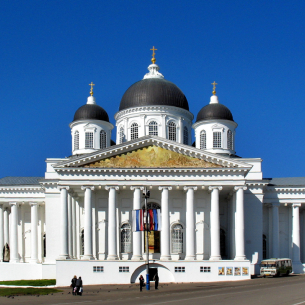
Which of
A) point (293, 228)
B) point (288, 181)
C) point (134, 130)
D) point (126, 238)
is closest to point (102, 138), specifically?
point (134, 130)

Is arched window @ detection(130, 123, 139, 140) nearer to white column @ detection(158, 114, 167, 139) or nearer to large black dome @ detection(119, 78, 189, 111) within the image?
large black dome @ detection(119, 78, 189, 111)

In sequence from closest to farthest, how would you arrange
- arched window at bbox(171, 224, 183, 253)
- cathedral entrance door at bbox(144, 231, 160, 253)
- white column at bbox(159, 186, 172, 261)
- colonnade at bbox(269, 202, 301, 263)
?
white column at bbox(159, 186, 172, 261) < cathedral entrance door at bbox(144, 231, 160, 253) < arched window at bbox(171, 224, 183, 253) < colonnade at bbox(269, 202, 301, 263)

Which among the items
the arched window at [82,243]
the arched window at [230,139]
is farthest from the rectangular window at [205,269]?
the arched window at [230,139]

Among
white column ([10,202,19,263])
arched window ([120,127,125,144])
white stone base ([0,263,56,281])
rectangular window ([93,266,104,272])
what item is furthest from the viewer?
arched window ([120,127,125,144])

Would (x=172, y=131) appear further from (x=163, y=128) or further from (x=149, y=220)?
(x=149, y=220)

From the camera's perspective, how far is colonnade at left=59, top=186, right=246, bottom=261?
46.8 m

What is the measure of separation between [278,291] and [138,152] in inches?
763

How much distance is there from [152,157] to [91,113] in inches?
497

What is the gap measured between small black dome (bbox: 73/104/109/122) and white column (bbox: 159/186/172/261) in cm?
1411

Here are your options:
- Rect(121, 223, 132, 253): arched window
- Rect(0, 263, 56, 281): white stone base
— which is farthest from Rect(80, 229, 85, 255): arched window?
Rect(0, 263, 56, 281): white stone base

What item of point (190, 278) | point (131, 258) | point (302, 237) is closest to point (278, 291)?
point (190, 278)

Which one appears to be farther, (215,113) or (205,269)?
(215,113)

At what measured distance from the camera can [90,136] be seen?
191 feet

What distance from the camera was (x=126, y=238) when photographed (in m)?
50.0
